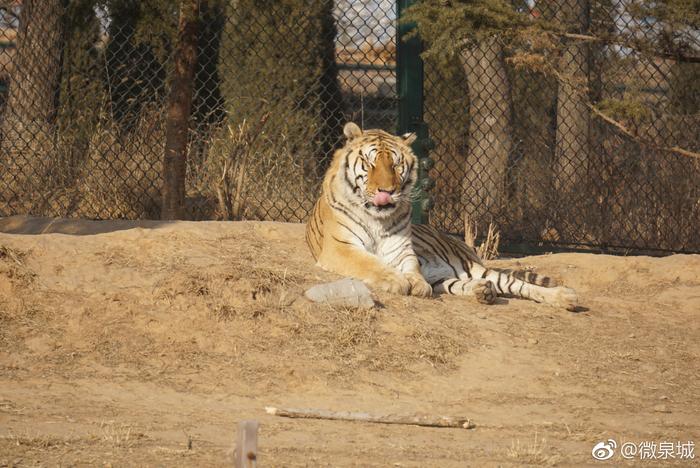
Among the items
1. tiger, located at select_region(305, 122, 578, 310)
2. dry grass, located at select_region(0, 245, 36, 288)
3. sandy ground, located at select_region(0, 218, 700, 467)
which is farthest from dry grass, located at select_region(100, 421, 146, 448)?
tiger, located at select_region(305, 122, 578, 310)

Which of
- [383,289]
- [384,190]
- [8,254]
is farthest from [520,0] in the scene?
[8,254]

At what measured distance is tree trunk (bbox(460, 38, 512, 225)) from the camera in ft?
33.5

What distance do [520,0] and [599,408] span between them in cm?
370

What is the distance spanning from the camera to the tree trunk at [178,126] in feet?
26.8

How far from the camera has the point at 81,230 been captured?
7.51m

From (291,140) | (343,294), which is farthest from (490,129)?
(343,294)

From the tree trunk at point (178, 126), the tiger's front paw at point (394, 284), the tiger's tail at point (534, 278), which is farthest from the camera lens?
the tree trunk at point (178, 126)

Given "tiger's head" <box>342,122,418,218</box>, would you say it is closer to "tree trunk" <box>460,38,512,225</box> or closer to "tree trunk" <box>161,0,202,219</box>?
"tree trunk" <box>161,0,202,219</box>

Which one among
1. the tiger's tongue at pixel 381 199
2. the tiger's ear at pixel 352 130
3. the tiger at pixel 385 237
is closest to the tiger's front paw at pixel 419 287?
the tiger at pixel 385 237

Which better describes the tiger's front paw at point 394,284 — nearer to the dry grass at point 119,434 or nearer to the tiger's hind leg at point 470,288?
the tiger's hind leg at point 470,288

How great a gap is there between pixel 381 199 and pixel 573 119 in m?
5.03

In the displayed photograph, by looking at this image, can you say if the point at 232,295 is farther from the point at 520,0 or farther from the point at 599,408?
the point at 520,0

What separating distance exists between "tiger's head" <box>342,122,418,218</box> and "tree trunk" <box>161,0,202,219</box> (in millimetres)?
1776

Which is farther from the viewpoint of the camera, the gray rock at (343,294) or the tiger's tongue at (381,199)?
the tiger's tongue at (381,199)
